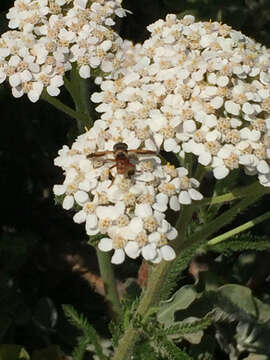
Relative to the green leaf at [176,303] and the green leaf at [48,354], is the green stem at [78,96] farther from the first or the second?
the green leaf at [48,354]

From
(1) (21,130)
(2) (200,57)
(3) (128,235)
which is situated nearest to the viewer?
(3) (128,235)

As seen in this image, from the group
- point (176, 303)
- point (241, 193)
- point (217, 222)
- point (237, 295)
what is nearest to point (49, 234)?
point (176, 303)

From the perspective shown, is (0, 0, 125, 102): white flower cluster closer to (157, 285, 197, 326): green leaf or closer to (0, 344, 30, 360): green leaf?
(157, 285, 197, 326): green leaf

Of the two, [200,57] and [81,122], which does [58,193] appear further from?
[200,57]

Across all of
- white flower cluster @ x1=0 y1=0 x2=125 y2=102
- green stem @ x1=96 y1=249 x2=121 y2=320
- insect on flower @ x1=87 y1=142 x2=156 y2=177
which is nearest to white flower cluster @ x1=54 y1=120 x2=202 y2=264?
insect on flower @ x1=87 y1=142 x2=156 y2=177

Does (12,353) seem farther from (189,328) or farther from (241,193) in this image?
(241,193)

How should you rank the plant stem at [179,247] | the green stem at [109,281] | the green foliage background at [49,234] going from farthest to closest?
1. the green foliage background at [49,234]
2. the green stem at [109,281]
3. the plant stem at [179,247]

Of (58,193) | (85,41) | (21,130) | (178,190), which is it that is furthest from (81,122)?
(21,130)

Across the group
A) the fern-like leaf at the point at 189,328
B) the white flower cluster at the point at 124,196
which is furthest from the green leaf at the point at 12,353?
the white flower cluster at the point at 124,196
